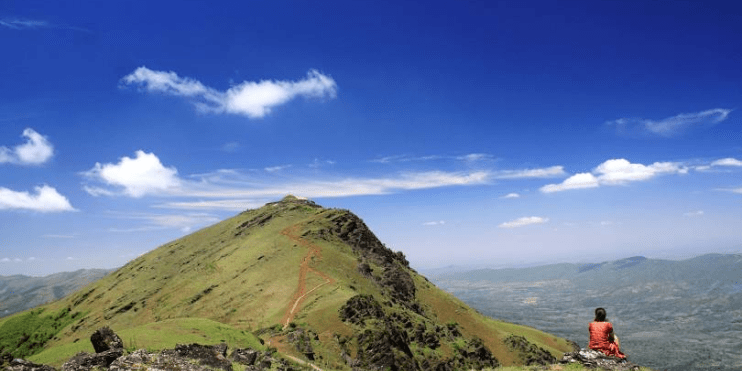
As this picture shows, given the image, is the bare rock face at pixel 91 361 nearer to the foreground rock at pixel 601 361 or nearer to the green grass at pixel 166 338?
the green grass at pixel 166 338

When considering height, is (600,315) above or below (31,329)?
above

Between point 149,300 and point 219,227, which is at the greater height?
point 219,227

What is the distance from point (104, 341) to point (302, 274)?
66.7 metres

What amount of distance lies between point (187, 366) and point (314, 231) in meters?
100

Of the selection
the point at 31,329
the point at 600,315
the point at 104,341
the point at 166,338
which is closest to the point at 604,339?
the point at 600,315

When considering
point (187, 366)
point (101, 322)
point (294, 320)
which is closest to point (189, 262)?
point (101, 322)

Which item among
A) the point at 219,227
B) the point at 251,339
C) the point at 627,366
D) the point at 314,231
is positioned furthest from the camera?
the point at 219,227

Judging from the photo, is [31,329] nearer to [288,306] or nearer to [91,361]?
[288,306]

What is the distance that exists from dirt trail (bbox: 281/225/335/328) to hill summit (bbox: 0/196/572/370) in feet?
0.99

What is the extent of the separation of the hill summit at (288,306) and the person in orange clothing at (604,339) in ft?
132

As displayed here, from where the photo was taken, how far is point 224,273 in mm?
109625

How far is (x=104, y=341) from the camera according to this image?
A: 2688 cm


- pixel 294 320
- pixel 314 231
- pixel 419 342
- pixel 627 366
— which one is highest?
pixel 314 231

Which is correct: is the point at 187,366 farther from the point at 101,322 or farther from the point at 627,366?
the point at 101,322
